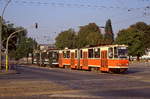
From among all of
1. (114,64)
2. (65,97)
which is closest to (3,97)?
(65,97)

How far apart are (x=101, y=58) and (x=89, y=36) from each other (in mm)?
63135

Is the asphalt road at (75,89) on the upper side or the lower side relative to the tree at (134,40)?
lower

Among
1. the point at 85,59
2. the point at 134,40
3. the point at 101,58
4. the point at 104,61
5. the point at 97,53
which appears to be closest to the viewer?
the point at 104,61

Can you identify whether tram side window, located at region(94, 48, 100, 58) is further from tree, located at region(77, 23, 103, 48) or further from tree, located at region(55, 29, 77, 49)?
tree, located at region(55, 29, 77, 49)

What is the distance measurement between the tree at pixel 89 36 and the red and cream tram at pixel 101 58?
44.2 m

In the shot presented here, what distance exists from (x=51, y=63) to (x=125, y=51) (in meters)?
27.4

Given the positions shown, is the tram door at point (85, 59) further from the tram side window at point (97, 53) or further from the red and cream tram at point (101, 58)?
the tram side window at point (97, 53)

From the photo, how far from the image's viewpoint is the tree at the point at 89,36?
99.3 meters

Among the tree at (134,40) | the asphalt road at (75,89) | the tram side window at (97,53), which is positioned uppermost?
the tree at (134,40)

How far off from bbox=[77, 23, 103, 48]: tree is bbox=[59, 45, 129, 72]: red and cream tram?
145 ft

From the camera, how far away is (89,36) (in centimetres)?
10400

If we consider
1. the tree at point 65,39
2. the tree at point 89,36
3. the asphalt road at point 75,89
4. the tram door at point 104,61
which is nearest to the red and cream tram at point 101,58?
the tram door at point 104,61

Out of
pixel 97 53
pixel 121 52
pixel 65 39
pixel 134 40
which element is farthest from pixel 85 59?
pixel 65 39

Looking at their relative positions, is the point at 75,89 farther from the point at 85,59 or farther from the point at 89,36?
the point at 89,36
